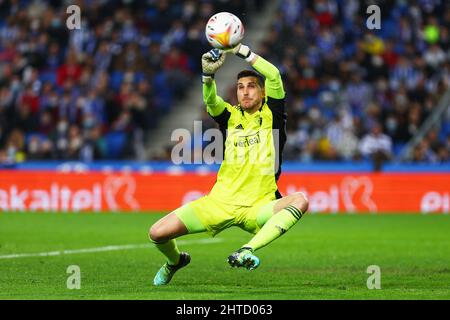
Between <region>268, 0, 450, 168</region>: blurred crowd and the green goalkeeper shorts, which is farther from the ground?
<region>268, 0, 450, 168</region>: blurred crowd

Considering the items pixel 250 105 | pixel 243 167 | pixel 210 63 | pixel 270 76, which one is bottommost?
pixel 243 167

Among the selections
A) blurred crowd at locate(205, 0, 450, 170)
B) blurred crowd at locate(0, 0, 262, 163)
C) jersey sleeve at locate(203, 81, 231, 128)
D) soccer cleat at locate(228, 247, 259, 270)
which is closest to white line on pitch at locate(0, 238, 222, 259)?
jersey sleeve at locate(203, 81, 231, 128)

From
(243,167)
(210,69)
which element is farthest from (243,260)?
(210,69)

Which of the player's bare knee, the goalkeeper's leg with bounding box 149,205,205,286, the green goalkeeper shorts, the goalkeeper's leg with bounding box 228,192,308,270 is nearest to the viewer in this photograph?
the goalkeeper's leg with bounding box 228,192,308,270

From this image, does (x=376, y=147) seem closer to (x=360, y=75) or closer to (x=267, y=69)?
(x=360, y=75)

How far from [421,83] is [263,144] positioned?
1745 cm

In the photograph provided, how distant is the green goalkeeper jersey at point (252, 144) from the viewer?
1091cm

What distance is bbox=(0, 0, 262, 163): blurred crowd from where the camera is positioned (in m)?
28.4

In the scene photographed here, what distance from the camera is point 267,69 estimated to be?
428 inches

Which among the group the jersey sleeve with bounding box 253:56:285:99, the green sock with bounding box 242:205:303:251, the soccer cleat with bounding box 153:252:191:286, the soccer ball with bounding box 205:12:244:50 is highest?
the soccer ball with bounding box 205:12:244:50

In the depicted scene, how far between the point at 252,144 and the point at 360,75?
17882mm

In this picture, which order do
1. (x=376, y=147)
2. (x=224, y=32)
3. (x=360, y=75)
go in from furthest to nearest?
(x=360, y=75)
(x=376, y=147)
(x=224, y=32)

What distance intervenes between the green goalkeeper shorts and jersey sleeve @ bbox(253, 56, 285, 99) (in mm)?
1180

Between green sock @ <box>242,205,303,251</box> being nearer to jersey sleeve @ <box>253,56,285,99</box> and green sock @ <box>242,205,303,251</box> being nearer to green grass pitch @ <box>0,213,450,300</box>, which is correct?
green grass pitch @ <box>0,213,450,300</box>
